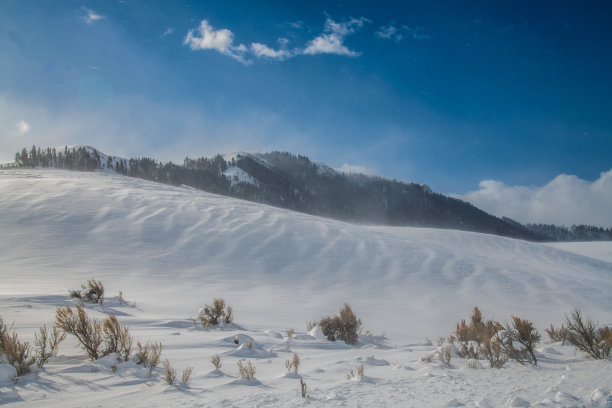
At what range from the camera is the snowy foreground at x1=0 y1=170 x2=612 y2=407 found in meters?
2.22

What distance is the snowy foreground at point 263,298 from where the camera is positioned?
87.6 inches

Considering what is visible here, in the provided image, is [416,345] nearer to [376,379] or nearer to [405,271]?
[376,379]

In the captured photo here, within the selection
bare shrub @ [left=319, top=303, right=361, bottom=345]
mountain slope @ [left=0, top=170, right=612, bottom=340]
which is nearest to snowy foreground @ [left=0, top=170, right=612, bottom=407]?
mountain slope @ [left=0, top=170, right=612, bottom=340]

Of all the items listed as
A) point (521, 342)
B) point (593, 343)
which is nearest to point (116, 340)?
point (521, 342)

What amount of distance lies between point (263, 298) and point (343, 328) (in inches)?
112

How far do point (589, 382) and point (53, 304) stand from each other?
6.28 m

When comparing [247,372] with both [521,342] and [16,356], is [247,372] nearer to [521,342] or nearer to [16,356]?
[16,356]

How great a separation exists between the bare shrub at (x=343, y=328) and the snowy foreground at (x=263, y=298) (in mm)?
179

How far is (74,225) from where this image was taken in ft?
35.1

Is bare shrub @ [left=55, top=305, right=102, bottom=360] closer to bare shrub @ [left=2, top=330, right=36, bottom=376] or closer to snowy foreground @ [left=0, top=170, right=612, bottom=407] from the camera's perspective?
snowy foreground @ [left=0, top=170, right=612, bottom=407]

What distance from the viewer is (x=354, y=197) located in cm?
14050

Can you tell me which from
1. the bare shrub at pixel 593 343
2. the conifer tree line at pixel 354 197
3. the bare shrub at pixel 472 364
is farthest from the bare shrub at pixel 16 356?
the conifer tree line at pixel 354 197

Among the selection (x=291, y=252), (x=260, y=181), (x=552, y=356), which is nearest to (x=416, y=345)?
(x=552, y=356)

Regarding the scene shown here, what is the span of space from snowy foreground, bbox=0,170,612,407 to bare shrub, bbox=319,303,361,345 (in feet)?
0.59
